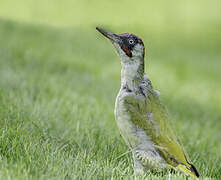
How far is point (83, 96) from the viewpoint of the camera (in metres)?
4.97

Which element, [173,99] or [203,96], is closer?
[173,99]

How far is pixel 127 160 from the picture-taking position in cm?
331

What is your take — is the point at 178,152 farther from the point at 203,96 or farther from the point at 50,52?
the point at 50,52

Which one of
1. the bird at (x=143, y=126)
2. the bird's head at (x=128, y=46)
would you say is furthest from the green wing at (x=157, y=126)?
the bird's head at (x=128, y=46)

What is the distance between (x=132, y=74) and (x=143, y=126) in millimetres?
448

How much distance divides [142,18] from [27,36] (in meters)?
6.33

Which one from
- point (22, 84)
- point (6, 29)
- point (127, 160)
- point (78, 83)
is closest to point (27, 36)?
point (6, 29)

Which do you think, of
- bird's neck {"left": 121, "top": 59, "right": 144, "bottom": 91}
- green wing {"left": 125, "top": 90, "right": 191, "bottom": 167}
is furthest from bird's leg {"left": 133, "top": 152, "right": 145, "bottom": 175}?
bird's neck {"left": 121, "top": 59, "right": 144, "bottom": 91}

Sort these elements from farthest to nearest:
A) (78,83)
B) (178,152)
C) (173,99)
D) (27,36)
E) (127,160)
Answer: (27,36), (173,99), (78,83), (127,160), (178,152)

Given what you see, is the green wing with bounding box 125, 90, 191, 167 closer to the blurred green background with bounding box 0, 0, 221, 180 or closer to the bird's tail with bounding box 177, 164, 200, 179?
the bird's tail with bounding box 177, 164, 200, 179

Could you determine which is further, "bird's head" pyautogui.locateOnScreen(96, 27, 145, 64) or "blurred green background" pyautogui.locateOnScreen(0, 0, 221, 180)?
"bird's head" pyautogui.locateOnScreen(96, 27, 145, 64)

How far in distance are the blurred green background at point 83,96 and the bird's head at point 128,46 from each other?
772 mm

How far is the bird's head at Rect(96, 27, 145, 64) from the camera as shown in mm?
3139

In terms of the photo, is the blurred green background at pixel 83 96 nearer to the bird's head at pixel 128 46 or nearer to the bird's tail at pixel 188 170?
the bird's tail at pixel 188 170
